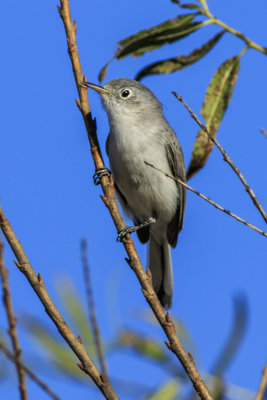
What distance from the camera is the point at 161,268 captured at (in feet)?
17.5

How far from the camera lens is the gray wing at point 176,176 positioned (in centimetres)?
489

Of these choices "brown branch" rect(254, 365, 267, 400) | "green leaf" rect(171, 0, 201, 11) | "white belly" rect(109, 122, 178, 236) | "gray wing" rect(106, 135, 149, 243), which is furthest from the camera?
"gray wing" rect(106, 135, 149, 243)

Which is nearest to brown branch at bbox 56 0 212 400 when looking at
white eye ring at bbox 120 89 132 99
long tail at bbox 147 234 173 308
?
white eye ring at bbox 120 89 132 99

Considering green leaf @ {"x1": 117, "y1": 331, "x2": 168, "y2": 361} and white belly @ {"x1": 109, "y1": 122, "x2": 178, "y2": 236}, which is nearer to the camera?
green leaf @ {"x1": 117, "y1": 331, "x2": 168, "y2": 361}

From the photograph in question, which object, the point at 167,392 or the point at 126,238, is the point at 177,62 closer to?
the point at 126,238

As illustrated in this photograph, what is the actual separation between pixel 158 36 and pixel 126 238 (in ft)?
3.41

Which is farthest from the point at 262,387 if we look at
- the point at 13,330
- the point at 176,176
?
the point at 176,176

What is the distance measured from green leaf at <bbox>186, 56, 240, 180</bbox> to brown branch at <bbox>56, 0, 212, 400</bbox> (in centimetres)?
44

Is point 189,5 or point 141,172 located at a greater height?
point 141,172

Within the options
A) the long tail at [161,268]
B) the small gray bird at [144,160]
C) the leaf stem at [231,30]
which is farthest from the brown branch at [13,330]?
the long tail at [161,268]

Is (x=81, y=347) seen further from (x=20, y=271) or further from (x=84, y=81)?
(x=84, y=81)

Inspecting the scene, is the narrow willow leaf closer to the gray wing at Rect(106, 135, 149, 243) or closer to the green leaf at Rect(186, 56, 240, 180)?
the green leaf at Rect(186, 56, 240, 180)

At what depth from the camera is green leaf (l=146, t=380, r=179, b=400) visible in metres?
2.18

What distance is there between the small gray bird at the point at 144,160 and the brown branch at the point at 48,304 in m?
2.52
